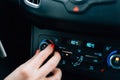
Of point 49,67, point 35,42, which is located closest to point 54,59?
point 49,67

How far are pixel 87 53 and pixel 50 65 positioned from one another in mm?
107

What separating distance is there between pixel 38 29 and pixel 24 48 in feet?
0.36

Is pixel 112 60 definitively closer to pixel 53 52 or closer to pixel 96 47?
pixel 96 47

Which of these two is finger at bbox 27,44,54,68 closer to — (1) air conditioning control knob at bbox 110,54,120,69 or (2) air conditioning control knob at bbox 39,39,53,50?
(2) air conditioning control knob at bbox 39,39,53,50

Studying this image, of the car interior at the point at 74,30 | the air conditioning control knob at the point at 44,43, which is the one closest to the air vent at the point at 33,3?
the car interior at the point at 74,30

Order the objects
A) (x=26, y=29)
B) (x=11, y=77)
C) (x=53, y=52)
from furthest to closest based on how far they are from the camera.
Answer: (x=26, y=29), (x=53, y=52), (x=11, y=77)

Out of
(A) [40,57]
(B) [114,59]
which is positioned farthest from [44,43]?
(B) [114,59]

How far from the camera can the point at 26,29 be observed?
0.95m

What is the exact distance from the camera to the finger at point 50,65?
29.5 inches

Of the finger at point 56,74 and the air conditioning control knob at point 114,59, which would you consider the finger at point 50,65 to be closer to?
the finger at point 56,74

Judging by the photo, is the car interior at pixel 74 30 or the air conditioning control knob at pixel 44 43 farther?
the air conditioning control knob at pixel 44 43

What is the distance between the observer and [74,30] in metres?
0.78

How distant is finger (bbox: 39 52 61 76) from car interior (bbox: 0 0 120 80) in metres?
0.03

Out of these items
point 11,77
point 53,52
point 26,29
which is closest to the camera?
point 11,77
